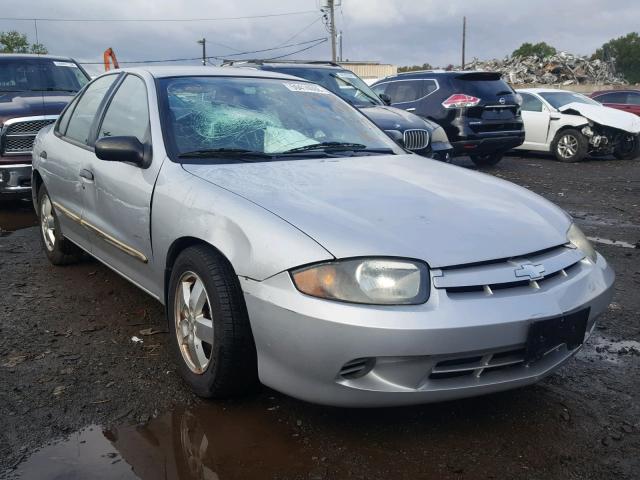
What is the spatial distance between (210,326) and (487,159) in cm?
1042

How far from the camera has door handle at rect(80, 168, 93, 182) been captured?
403 centimetres

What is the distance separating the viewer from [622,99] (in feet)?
57.1

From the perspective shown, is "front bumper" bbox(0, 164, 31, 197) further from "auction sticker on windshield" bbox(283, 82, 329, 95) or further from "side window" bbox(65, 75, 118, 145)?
"auction sticker on windshield" bbox(283, 82, 329, 95)

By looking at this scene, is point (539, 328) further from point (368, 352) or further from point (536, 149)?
point (536, 149)

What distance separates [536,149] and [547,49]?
72182 millimetres

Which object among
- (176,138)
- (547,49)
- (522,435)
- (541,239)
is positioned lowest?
(522,435)

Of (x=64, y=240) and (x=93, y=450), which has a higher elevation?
(x=64, y=240)

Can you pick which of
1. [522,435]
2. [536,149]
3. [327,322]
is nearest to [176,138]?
[327,322]

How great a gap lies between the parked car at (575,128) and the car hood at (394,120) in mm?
6331

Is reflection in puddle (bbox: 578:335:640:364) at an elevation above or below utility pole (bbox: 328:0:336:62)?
below

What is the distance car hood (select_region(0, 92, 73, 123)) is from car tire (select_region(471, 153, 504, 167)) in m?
7.57

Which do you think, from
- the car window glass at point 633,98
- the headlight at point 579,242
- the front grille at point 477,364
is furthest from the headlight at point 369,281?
the car window glass at point 633,98

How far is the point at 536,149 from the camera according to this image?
44.7 ft

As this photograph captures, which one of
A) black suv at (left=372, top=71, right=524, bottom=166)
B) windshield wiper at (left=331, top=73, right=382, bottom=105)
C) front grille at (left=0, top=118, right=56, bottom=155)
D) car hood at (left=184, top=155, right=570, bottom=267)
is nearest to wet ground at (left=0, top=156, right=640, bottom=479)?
car hood at (left=184, top=155, right=570, bottom=267)
